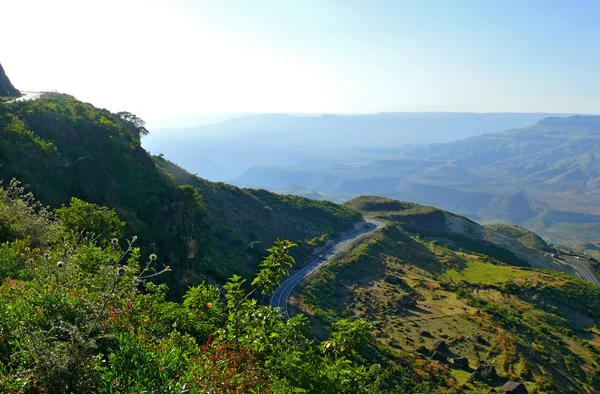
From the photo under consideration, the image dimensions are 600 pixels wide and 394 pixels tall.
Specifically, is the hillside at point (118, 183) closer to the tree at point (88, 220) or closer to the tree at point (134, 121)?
the tree at point (134, 121)

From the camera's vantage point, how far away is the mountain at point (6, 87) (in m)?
47.1

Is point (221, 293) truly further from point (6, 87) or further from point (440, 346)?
point (6, 87)

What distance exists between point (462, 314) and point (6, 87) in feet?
211

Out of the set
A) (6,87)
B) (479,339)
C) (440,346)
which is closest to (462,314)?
(479,339)

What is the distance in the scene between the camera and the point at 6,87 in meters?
48.9

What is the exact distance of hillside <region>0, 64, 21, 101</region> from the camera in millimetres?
47112

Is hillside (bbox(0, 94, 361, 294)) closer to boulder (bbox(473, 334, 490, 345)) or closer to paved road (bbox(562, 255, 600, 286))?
boulder (bbox(473, 334, 490, 345))

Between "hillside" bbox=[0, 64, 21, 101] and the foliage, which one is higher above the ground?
"hillside" bbox=[0, 64, 21, 101]

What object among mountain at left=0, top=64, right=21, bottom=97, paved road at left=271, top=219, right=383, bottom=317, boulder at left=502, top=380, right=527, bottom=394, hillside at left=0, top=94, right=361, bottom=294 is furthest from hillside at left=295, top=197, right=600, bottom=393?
mountain at left=0, top=64, right=21, bottom=97

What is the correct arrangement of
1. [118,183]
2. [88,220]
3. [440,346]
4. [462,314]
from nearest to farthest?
1. [88,220]
2. [118,183]
3. [440,346]
4. [462,314]

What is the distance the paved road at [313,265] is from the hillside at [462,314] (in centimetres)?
155

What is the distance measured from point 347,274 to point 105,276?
4167 cm

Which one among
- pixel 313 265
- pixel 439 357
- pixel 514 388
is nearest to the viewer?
pixel 514 388

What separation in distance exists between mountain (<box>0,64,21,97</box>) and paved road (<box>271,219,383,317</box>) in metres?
43.6
